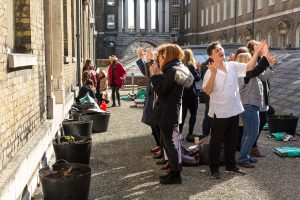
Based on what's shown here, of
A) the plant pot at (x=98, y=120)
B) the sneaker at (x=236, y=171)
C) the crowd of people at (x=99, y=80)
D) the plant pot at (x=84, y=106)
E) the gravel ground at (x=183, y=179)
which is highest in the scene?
the crowd of people at (x=99, y=80)

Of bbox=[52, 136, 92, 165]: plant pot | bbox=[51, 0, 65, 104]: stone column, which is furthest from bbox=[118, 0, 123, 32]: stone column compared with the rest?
bbox=[52, 136, 92, 165]: plant pot

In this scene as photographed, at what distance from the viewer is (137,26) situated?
7412 centimetres

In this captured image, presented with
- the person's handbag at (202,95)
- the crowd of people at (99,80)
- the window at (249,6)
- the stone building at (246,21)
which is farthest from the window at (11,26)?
the window at (249,6)

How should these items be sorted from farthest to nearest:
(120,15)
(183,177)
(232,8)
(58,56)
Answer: (120,15) → (232,8) → (58,56) → (183,177)

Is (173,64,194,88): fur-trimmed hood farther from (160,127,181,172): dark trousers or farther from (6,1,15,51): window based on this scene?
(6,1,15,51): window

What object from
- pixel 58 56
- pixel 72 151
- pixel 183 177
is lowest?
pixel 183 177

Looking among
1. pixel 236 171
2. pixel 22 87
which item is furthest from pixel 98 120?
pixel 22 87

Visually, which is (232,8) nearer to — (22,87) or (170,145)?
(170,145)

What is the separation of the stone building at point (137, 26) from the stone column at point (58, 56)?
193 feet

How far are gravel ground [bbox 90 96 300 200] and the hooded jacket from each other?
900 millimetres

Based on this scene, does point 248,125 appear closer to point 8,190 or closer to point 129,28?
point 8,190

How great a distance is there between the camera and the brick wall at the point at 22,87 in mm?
4082

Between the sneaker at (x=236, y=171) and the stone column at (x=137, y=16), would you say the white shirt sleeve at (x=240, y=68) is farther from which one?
the stone column at (x=137, y=16)

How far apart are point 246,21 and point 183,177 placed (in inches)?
1379
